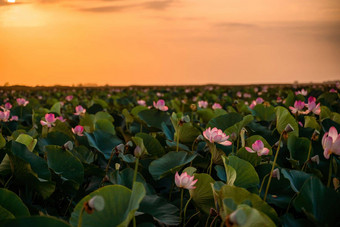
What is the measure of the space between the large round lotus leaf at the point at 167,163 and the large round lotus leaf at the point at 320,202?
17.7 inches

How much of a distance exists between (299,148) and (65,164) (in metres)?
0.91

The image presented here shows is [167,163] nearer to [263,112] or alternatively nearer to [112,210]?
[112,210]

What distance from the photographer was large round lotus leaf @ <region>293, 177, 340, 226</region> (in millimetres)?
955

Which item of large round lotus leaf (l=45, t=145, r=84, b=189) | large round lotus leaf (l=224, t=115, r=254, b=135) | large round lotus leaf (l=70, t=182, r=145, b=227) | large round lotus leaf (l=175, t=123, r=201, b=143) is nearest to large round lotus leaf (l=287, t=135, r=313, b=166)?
large round lotus leaf (l=224, t=115, r=254, b=135)

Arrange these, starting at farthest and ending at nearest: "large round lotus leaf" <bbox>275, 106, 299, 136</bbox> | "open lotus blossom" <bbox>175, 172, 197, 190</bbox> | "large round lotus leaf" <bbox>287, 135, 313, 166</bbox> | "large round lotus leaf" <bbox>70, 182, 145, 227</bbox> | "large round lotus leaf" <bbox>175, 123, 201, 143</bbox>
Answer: "large round lotus leaf" <bbox>275, 106, 299, 136</bbox> → "large round lotus leaf" <bbox>175, 123, 201, 143</bbox> → "large round lotus leaf" <bbox>287, 135, 313, 166</bbox> → "open lotus blossom" <bbox>175, 172, 197, 190</bbox> → "large round lotus leaf" <bbox>70, 182, 145, 227</bbox>

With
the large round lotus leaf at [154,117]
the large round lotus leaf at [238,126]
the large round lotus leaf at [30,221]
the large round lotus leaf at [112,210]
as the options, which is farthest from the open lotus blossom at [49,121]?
the large round lotus leaf at [30,221]

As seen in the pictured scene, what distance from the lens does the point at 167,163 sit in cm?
139

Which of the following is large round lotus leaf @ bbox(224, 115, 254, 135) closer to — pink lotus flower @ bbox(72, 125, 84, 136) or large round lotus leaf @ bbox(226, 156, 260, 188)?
large round lotus leaf @ bbox(226, 156, 260, 188)

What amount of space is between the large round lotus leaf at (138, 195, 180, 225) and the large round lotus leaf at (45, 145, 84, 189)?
313 mm

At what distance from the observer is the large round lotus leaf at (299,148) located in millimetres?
1616

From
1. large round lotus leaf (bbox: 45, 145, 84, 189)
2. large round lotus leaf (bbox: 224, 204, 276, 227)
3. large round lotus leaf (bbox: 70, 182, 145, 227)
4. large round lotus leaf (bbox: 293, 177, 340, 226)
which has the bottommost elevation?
large round lotus leaf (bbox: 45, 145, 84, 189)

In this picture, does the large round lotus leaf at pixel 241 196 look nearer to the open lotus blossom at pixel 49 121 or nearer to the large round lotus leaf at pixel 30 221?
the large round lotus leaf at pixel 30 221

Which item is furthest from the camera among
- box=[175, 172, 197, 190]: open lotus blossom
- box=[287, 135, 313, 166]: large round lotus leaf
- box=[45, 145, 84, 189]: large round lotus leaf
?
box=[287, 135, 313, 166]: large round lotus leaf

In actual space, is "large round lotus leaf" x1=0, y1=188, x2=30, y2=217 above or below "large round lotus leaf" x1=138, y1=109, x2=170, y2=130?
above
